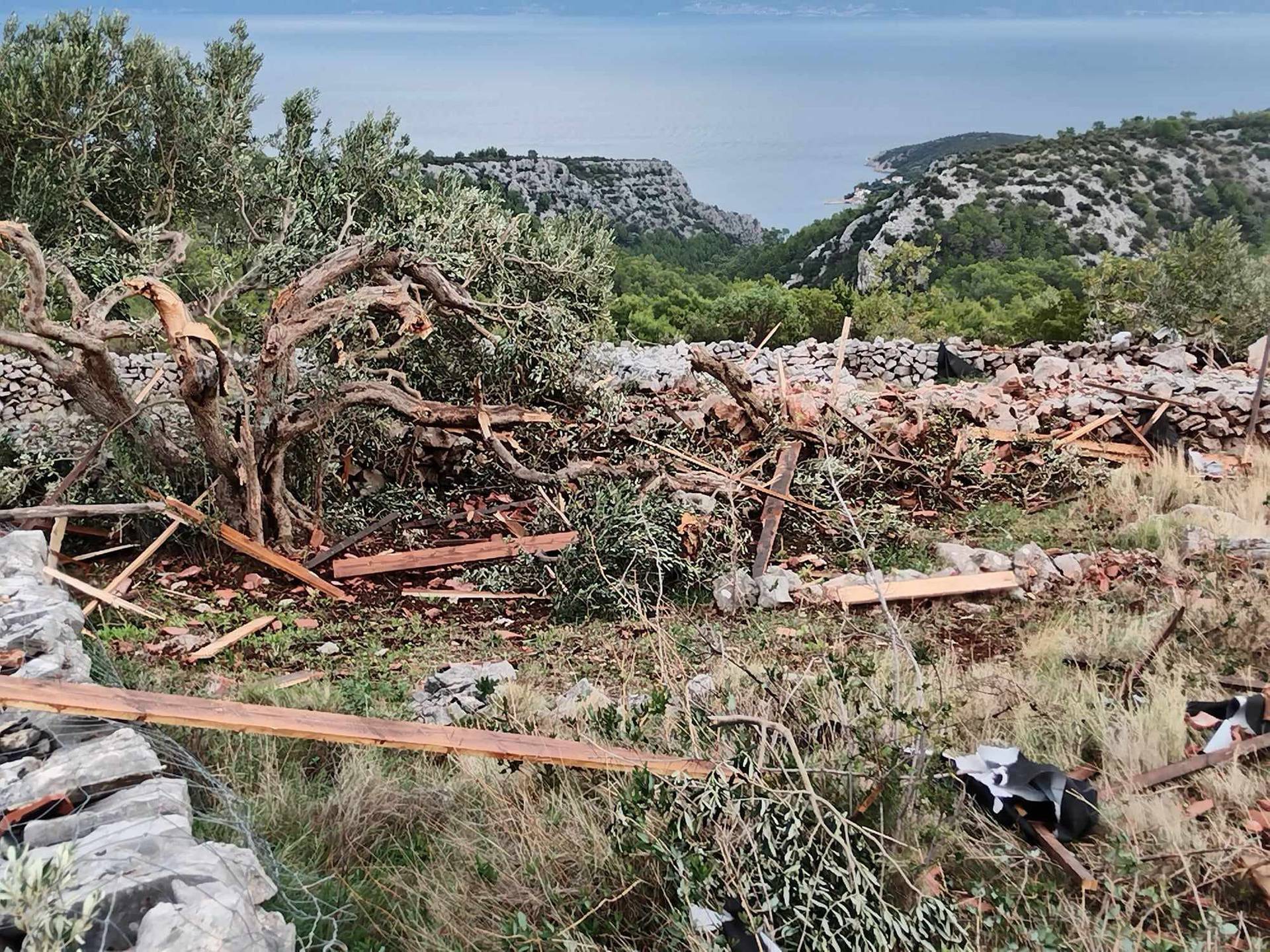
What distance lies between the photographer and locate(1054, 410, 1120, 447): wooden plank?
962 cm

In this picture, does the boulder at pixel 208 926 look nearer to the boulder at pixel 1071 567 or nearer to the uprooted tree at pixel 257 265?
the uprooted tree at pixel 257 265

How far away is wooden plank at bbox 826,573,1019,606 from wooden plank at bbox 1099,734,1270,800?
2.89 metres

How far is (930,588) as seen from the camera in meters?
6.65

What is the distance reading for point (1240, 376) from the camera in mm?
11055

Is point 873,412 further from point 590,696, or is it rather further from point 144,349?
point 144,349

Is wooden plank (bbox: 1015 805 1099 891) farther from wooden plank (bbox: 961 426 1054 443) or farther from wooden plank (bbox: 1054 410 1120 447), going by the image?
wooden plank (bbox: 1054 410 1120 447)

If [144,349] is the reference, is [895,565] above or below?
below

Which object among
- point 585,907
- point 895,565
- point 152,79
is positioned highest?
point 152,79

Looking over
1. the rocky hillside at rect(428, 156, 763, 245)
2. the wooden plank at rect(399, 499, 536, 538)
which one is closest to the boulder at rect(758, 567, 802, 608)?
the wooden plank at rect(399, 499, 536, 538)

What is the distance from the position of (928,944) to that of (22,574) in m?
5.37

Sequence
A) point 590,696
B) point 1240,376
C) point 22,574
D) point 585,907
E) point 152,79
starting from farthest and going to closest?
1. point 1240,376
2. point 152,79
3. point 22,574
4. point 590,696
5. point 585,907

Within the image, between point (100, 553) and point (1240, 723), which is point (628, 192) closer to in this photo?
point (100, 553)

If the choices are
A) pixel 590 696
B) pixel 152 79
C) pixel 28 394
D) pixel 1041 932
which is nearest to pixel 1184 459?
pixel 590 696

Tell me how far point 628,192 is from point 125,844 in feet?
160
